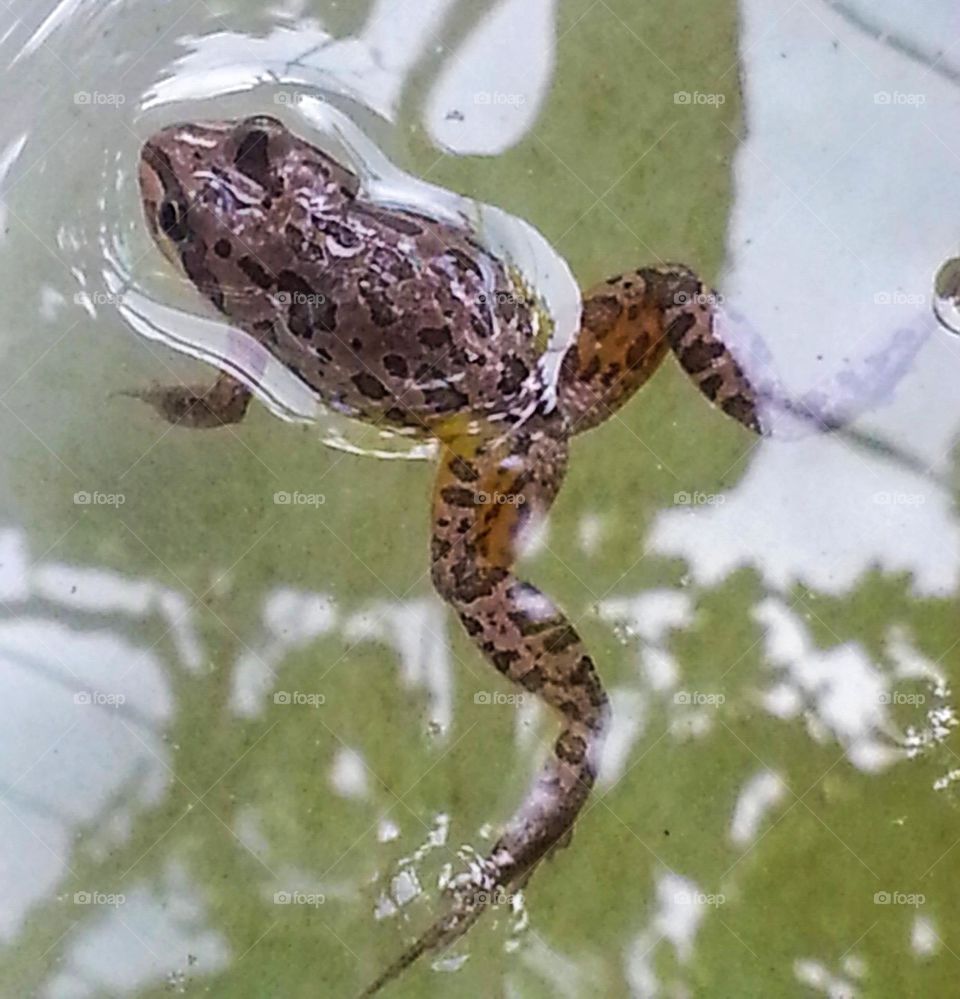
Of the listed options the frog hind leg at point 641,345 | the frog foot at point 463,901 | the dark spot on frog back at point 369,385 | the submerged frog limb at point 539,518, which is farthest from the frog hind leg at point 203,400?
the frog foot at point 463,901

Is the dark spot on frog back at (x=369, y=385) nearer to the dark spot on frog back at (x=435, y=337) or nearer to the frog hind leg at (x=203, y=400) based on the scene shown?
the dark spot on frog back at (x=435, y=337)

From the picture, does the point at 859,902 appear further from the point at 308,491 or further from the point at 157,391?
the point at 157,391

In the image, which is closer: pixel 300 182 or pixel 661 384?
pixel 300 182

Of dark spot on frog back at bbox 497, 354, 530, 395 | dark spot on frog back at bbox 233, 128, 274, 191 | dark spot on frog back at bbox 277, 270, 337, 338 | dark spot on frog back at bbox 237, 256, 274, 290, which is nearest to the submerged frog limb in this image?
dark spot on frog back at bbox 497, 354, 530, 395

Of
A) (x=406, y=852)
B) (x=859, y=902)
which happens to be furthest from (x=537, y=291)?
(x=859, y=902)

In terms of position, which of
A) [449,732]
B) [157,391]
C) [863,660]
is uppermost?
[157,391]

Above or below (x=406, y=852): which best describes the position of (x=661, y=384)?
above

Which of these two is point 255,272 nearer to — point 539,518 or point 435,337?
point 435,337

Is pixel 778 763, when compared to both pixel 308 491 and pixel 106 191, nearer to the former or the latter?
pixel 308 491
